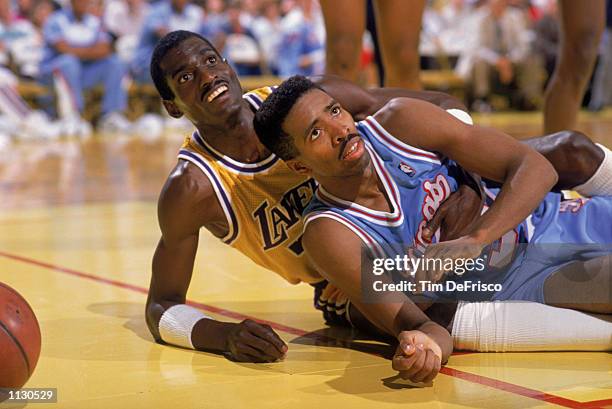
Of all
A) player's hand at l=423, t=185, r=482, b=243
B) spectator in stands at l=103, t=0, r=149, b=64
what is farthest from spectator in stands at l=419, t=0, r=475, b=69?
player's hand at l=423, t=185, r=482, b=243

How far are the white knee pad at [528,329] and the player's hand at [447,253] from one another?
26 centimetres

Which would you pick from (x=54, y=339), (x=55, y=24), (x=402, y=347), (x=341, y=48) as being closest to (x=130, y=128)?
(x=55, y=24)

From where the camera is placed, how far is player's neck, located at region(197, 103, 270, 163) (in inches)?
128

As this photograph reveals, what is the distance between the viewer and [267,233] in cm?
324

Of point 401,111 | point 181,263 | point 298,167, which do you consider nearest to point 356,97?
point 401,111

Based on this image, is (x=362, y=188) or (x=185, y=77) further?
(x=185, y=77)

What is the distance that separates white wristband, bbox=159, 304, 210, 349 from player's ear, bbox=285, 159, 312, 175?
53 centimetres

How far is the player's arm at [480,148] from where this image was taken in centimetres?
291

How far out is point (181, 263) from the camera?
10.6 ft

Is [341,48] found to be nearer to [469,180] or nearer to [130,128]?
[469,180]

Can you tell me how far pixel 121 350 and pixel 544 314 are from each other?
3.98ft

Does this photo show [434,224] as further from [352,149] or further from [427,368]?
[427,368]

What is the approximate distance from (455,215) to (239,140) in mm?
714

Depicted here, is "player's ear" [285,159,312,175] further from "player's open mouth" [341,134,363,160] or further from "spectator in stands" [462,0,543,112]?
"spectator in stands" [462,0,543,112]
